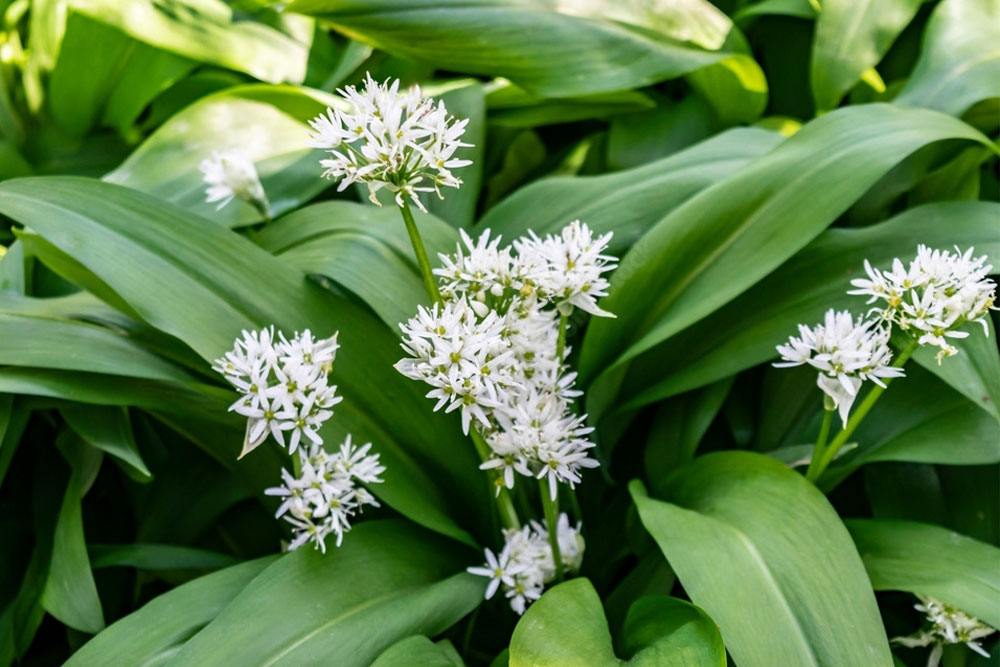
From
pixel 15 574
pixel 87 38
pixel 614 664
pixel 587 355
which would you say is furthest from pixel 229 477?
pixel 87 38

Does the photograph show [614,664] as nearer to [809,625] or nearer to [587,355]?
[809,625]

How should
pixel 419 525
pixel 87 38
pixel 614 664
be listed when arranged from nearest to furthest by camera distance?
pixel 614 664 < pixel 419 525 < pixel 87 38

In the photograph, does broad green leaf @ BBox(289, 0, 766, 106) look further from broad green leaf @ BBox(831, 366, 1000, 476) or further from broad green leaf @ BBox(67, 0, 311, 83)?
broad green leaf @ BBox(831, 366, 1000, 476)

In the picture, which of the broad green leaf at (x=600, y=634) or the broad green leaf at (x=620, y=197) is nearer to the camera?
the broad green leaf at (x=600, y=634)

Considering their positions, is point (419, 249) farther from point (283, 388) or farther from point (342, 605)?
point (342, 605)

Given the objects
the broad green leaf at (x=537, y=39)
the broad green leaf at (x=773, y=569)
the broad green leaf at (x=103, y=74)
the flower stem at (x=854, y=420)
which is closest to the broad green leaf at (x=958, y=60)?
the broad green leaf at (x=537, y=39)

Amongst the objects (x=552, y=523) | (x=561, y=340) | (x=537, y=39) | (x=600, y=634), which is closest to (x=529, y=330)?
(x=561, y=340)

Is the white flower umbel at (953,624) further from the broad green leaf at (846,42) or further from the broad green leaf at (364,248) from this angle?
the broad green leaf at (846,42)
